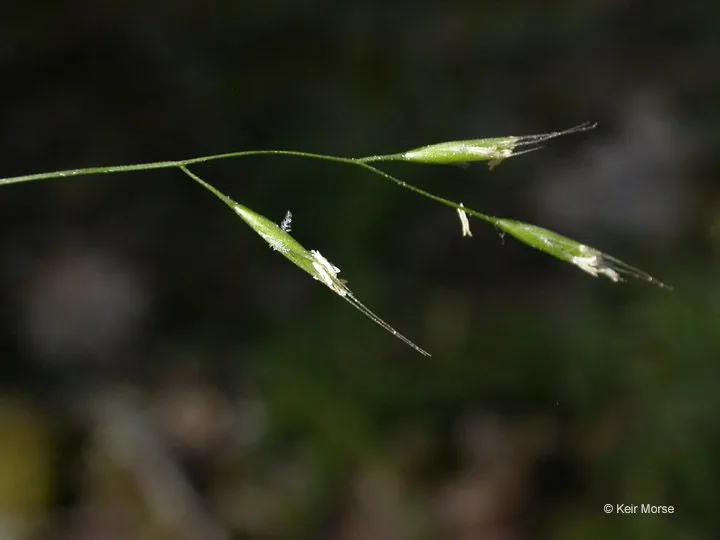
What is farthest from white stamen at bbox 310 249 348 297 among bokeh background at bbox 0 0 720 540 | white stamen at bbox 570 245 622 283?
bokeh background at bbox 0 0 720 540

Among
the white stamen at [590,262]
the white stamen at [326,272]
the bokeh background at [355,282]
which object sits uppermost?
the bokeh background at [355,282]

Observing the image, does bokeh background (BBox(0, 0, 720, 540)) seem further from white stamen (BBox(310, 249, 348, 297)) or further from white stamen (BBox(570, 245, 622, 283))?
white stamen (BBox(310, 249, 348, 297))

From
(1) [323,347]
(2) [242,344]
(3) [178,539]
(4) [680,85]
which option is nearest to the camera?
(3) [178,539]

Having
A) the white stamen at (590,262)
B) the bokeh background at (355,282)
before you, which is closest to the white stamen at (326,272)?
the white stamen at (590,262)

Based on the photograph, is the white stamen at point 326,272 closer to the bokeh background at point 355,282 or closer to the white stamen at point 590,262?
the white stamen at point 590,262

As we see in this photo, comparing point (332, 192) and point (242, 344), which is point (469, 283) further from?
point (242, 344)

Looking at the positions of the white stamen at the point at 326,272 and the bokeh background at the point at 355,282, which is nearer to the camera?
the white stamen at the point at 326,272

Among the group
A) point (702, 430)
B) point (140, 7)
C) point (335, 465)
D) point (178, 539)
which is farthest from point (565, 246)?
point (140, 7)

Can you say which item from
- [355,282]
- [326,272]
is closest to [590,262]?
[326,272]
